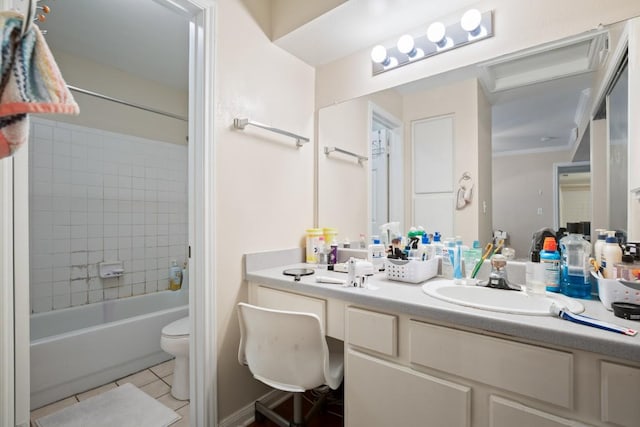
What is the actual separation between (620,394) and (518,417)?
0.24 metres

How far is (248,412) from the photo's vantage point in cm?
161

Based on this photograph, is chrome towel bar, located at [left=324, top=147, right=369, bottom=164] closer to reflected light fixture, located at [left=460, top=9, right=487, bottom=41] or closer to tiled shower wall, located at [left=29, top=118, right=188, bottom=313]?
reflected light fixture, located at [left=460, top=9, right=487, bottom=41]

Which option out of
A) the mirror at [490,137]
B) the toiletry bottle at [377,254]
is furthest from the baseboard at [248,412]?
the mirror at [490,137]

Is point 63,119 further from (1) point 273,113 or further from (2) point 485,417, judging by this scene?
(2) point 485,417

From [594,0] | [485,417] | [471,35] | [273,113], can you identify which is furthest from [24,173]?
[594,0]

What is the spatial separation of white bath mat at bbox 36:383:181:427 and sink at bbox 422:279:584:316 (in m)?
1.57

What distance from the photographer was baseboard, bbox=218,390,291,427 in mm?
1530

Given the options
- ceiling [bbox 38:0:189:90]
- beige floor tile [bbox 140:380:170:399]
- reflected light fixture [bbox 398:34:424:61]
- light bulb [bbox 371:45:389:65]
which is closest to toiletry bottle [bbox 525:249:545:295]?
reflected light fixture [bbox 398:34:424:61]

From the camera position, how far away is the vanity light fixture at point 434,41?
1.41 meters

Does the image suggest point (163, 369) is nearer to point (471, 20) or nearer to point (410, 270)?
point (410, 270)

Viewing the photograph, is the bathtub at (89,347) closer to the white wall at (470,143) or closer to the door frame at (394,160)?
the door frame at (394,160)

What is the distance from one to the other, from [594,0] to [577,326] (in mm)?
1245

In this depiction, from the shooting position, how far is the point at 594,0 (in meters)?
1.17

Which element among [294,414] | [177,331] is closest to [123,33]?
[177,331]
